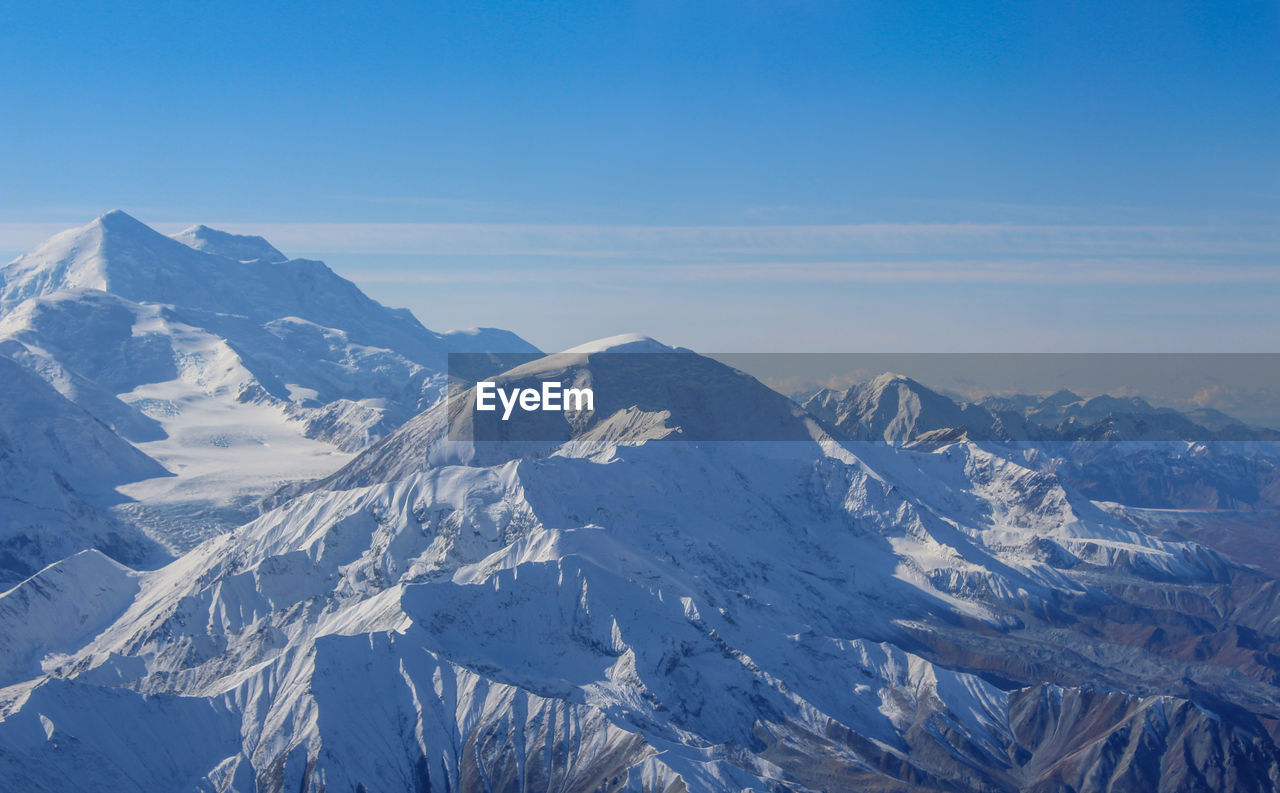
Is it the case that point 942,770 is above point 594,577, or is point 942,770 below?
below

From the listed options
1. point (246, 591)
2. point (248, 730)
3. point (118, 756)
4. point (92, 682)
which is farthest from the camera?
point (246, 591)

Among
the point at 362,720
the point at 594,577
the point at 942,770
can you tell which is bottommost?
the point at 942,770

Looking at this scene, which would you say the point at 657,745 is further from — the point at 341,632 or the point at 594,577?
the point at 341,632

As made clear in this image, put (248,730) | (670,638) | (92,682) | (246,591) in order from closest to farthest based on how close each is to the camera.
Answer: (248,730)
(92,682)
(670,638)
(246,591)

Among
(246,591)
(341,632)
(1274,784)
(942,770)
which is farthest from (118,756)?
(1274,784)

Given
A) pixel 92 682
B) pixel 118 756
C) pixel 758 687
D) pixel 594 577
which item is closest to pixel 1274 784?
pixel 758 687

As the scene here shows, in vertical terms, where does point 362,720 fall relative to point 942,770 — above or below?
above

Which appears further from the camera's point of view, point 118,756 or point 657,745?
point 657,745

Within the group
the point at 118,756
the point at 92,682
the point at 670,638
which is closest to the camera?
the point at 118,756

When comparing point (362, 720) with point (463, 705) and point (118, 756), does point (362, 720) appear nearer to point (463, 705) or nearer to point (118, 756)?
point (463, 705)
